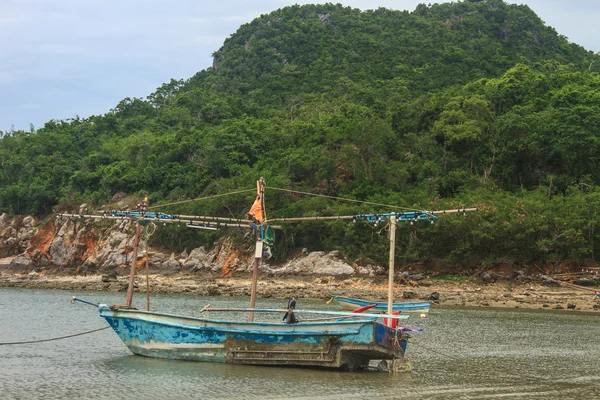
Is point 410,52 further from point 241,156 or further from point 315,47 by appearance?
point 241,156

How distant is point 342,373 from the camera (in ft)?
67.2

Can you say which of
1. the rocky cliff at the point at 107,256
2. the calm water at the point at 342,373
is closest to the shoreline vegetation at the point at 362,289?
the rocky cliff at the point at 107,256

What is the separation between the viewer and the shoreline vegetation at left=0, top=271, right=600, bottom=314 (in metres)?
42.3

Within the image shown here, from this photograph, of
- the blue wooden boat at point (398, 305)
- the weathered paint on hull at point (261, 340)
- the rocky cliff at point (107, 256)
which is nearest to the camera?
the weathered paint on hull at point (261, 340)

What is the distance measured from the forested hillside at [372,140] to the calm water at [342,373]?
1994cm

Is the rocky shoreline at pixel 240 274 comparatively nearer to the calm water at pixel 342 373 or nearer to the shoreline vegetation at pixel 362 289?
the shoreline vegetation at pixel 362 289

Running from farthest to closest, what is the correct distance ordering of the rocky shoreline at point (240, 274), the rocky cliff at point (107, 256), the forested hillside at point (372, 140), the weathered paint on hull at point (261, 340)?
the rocky cliff at point (107, 256), the forested hillside at point (372, 140), the rocky shoreline at point (240, 274), the weathered paint on hull at point (261, 340)

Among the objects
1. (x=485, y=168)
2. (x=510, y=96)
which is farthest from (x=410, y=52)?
(x=485, y=168)

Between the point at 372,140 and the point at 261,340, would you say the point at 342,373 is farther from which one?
the point at 372,140

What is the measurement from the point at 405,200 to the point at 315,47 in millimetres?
49952

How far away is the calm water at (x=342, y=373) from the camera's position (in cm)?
1809

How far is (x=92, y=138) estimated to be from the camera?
90250mm

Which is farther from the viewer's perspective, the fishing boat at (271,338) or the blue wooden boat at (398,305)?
the blue wooden boat at (398,305)

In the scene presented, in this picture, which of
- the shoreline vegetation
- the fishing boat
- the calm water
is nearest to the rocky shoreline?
the shoreline vegetation
